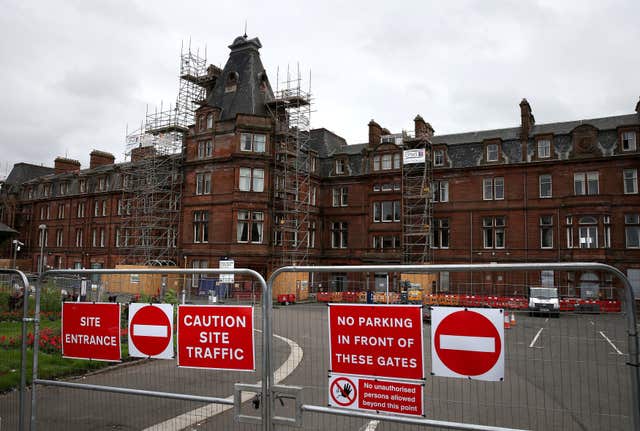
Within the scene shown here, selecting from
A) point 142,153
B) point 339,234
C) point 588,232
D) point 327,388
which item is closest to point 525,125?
point 588,232

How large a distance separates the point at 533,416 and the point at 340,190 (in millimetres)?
39582

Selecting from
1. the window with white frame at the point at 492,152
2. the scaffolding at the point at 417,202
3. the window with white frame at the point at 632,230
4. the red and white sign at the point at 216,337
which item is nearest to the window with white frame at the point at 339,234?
the scaffolding at the point at 417,202

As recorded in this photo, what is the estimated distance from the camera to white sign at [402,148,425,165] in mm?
41938

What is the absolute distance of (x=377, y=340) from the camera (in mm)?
5281

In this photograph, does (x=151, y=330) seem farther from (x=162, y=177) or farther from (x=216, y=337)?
(x=162, y=177)

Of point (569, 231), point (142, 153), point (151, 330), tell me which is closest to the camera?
point (151, 330)

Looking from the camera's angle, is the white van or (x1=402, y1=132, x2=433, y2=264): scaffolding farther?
(x1=402, y1=132, x2=433, y2=264): scaffolding

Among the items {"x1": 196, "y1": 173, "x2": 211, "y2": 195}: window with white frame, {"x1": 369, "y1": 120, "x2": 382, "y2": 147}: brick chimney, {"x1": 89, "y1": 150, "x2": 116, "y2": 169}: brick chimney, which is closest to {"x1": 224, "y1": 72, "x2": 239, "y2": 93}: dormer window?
{"x1": 196, "y1": 173, "x2": 211, "y2": 195}: window with white frame

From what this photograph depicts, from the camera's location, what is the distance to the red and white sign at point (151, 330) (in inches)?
248

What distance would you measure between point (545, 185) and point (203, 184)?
2868 cm

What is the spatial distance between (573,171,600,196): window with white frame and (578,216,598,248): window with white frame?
2.27 m

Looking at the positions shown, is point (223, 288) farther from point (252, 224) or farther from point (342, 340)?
point (252, 224)

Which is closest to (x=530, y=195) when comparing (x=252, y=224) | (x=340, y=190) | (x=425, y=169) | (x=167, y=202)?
(x=425, y=169)

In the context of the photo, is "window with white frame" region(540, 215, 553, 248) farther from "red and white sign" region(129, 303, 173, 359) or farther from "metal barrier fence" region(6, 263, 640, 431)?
"red and white sign" region(129, 303, 173, 359)
